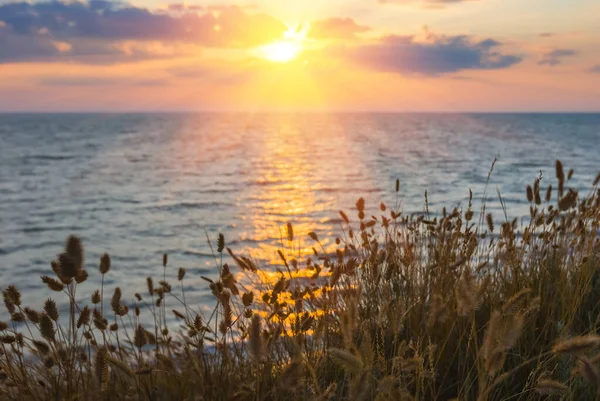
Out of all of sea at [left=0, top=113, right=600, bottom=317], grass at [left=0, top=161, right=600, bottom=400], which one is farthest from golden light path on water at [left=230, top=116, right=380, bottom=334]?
grass at [left=0, top=161, right=600, bottom=400]

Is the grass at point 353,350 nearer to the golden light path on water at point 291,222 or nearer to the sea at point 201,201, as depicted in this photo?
the sea at point 201,201

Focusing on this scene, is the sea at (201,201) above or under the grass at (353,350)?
under

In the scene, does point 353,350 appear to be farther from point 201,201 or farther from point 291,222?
point 201,201

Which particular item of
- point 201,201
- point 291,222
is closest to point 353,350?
point 291,222

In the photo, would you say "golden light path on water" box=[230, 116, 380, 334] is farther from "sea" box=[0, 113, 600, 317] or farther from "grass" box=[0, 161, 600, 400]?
"grass" box=[0, 161, 600, 400]

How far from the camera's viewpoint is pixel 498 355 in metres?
1.69

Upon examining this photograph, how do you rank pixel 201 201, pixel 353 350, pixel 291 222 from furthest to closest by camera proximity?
pixel 201 201 → pixel 291 222 → pixel 353 350

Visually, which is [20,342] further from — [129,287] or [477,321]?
[129,287]

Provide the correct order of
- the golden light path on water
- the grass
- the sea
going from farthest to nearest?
the sea, the golden light path on water, the grass

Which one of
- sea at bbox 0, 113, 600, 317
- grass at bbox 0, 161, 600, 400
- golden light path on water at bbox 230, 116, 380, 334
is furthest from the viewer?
sea at bbox 0, 113, 600, 317

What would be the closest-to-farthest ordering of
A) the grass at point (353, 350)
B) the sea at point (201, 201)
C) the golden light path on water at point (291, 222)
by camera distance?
1. the grass at point (353, 350)
2. the golden light path on water at point (291, 222)
3. the sea at point (201, 201)

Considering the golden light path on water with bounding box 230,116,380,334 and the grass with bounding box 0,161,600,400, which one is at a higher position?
the grass with bounding box 0,161,600,400

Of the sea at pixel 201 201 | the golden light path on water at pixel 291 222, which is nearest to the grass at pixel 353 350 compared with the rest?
the sea at pixel 201 201

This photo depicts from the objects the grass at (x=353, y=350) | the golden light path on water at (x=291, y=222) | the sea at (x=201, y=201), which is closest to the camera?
the grass at (x=353, y=350)
